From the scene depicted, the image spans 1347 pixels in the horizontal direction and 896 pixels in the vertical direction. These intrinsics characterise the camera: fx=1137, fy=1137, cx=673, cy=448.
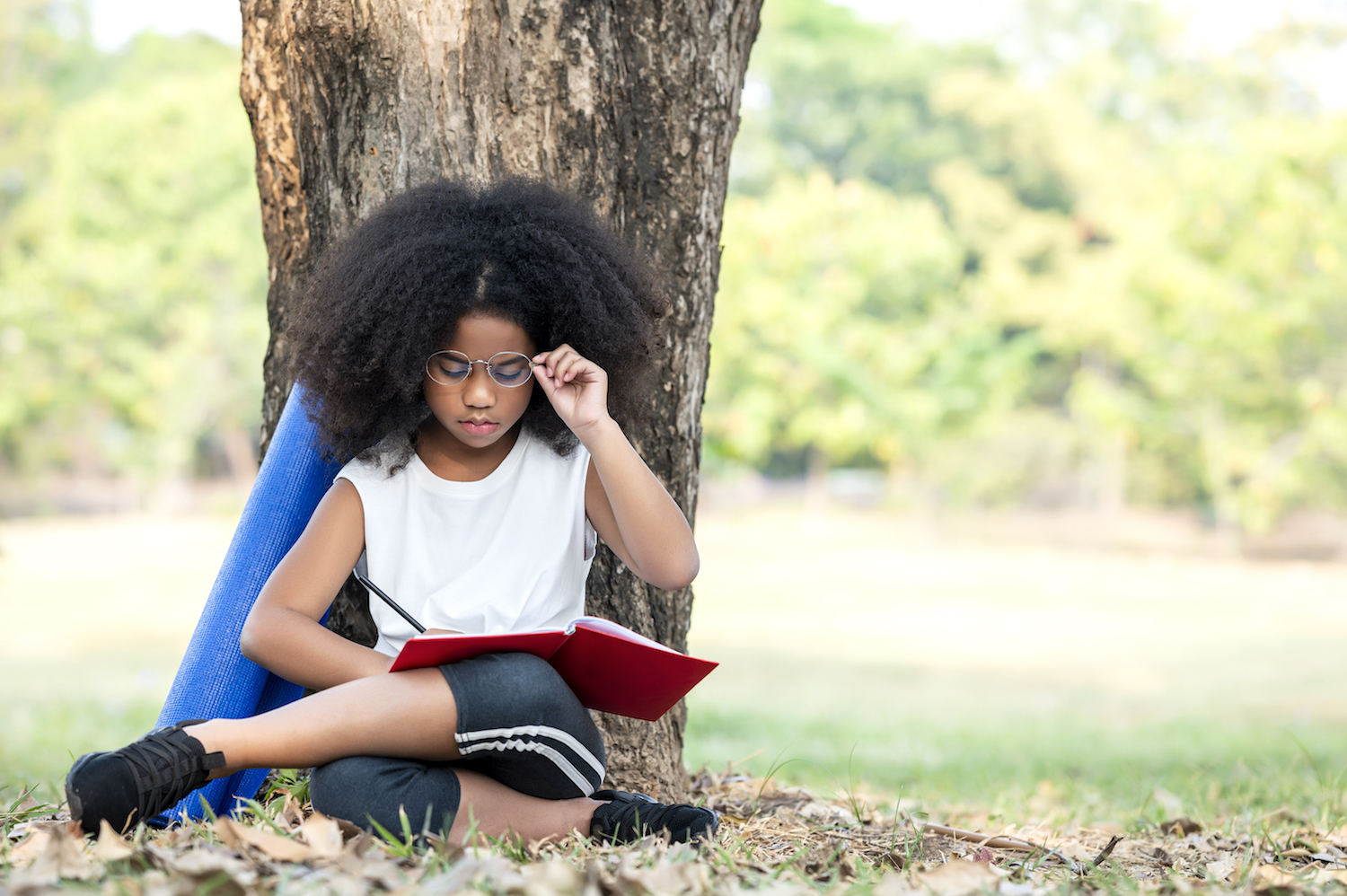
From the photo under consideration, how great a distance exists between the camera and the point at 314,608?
226 centimetres

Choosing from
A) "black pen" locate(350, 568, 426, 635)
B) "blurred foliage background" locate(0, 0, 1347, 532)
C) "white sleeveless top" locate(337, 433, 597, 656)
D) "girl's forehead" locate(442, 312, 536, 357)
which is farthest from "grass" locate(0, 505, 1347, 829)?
"blurred foliage background" locate(0, 0, 1347, 532)

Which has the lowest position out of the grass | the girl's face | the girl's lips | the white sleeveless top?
the grass

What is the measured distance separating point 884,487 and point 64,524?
18.1m

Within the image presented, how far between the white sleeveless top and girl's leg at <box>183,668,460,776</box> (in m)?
0.24

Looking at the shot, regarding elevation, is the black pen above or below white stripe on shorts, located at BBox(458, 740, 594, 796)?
above

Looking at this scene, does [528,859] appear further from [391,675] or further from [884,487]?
[884,487]

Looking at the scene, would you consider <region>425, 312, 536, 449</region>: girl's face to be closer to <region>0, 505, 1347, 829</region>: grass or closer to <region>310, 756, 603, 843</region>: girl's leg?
<region>310, 756, 603, 843</region>: girl's leg

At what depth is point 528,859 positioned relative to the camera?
1951 mm

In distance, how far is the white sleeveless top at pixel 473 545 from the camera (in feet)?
7.57

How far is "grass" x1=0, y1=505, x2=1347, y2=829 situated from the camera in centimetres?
479

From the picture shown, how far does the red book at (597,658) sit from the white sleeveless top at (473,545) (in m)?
0.18

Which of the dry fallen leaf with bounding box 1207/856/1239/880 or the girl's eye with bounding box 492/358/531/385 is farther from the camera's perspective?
the girl's eye with bounding box 492/358/531/385

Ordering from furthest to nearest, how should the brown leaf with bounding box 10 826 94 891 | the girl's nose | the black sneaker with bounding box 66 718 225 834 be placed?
1. the girl's nose
2. the black sneaker with bounding box 66 718 225 834
3. the brown leaf with bounding box 10 826 94 891

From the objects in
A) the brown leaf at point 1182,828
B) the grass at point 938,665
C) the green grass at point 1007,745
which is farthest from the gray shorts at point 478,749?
the brown leaf at point 1182,828
